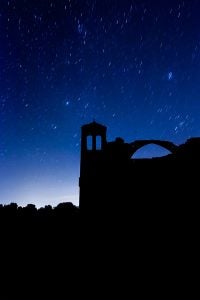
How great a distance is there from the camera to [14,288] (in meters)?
10.0

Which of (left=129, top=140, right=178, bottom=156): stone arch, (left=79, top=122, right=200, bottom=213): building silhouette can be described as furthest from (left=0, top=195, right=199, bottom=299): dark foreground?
(left=129, top=140, right=178, bottom=156): stone arch

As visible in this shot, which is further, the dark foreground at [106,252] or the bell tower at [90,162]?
the bell tower at [90,162]

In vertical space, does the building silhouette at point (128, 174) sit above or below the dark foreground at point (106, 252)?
above

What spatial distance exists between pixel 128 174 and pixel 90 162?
3.91 meters

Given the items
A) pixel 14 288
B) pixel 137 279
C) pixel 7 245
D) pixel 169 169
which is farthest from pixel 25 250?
pixel 169 169

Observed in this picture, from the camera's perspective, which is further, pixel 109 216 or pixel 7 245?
pixel 109 216

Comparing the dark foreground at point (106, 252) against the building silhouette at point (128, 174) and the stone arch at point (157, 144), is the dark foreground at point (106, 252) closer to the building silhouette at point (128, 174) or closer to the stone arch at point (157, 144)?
the building silhouette at point (128, 174)

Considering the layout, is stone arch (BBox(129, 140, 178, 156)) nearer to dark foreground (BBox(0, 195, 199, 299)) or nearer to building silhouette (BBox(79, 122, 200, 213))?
building silhouette (BBox(79, 122, 200, 213))

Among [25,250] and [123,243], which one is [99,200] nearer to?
[123,243]

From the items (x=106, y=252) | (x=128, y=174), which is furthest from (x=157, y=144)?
(x=106, y=252)

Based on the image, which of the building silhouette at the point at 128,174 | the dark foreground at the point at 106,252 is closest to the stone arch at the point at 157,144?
the building silhouette at the point at 128,174

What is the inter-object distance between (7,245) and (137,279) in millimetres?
7794

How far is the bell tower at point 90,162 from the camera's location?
771 inches

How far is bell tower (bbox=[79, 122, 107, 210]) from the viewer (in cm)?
1959
